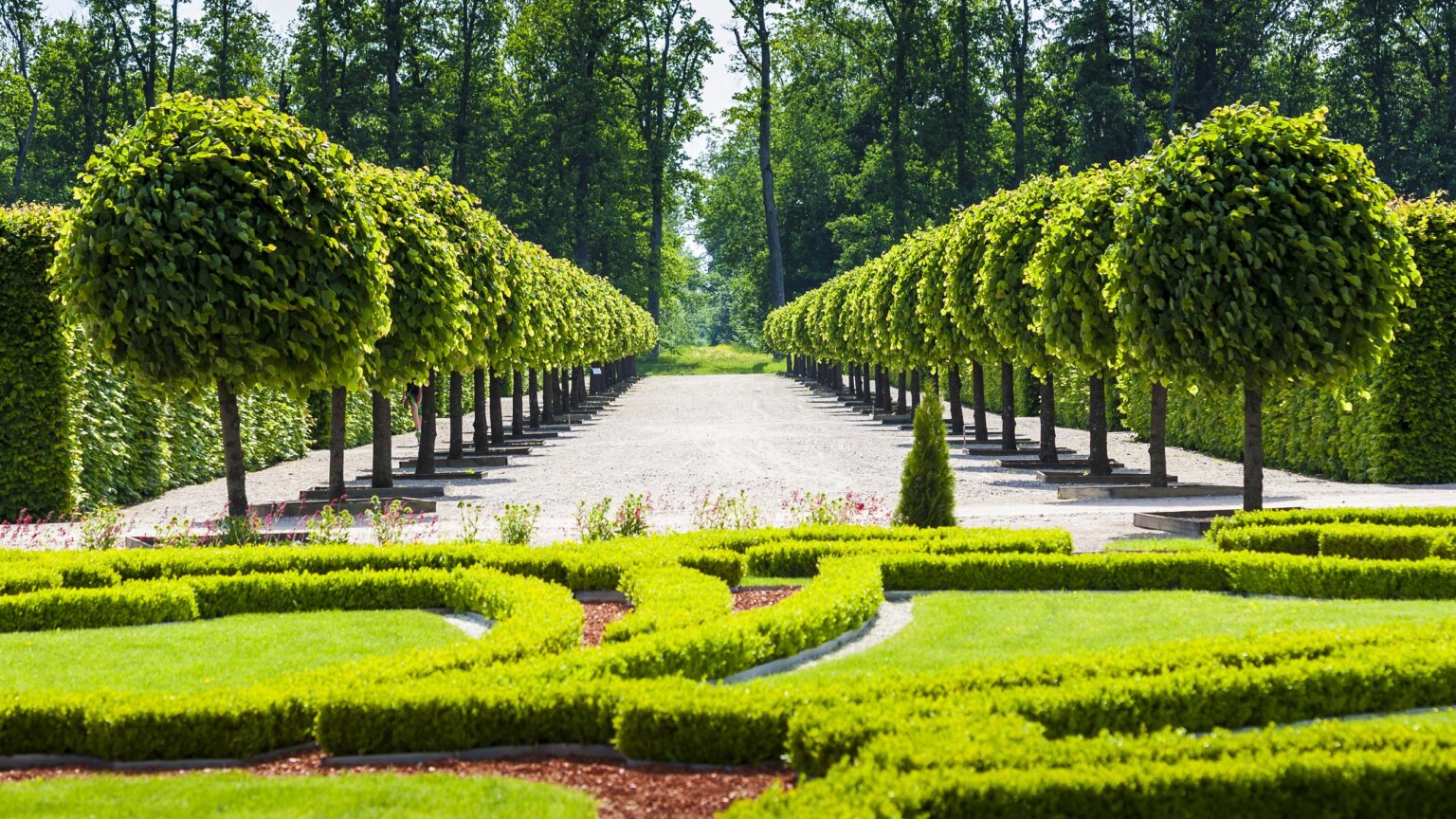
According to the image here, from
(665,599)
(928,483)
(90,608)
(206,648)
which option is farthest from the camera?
(928,483)

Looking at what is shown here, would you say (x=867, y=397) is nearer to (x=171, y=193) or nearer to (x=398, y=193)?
(x=398, y=193)

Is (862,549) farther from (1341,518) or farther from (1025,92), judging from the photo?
(1025,92)

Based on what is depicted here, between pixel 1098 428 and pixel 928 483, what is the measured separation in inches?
324

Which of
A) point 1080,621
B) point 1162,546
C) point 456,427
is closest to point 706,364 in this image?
point 456,427

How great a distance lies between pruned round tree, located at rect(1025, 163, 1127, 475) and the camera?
1906cm

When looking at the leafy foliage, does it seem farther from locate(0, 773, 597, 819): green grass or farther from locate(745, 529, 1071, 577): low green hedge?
locate(0, 773, 597, 819): green grass

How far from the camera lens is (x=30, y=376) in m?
18.3

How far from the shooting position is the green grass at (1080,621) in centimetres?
904

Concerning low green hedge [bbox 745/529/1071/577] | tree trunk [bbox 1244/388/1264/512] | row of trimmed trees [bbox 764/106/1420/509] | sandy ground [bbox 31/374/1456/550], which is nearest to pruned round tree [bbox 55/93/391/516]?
sandy ground [bbox 31/374/1456/550]

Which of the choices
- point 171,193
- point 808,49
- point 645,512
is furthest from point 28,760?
point 808,49

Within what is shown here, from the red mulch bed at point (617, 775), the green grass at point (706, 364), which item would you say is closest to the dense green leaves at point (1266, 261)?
the red mulch bed at point (617, 775)

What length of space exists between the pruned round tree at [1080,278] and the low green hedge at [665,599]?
9.31m

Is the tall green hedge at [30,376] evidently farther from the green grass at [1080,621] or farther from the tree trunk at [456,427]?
the green grass at [1080,621]

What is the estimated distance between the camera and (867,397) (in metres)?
50.4
